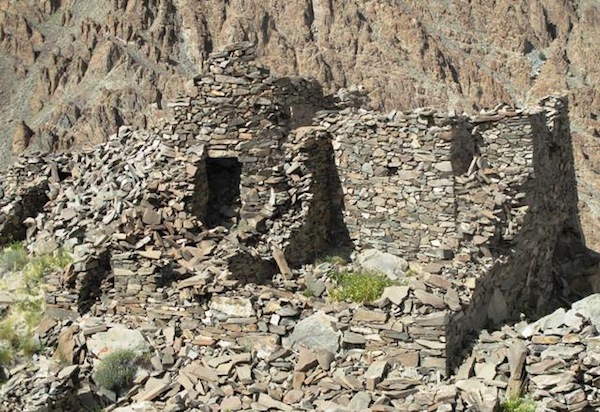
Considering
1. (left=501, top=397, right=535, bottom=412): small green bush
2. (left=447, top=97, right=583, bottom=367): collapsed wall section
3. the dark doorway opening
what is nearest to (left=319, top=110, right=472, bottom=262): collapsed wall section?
(left=447, top=97, right=583, bottom=367): collapsed wall section

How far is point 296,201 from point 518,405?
5.80 m

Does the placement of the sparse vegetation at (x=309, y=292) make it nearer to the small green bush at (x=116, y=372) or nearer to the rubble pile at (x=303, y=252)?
the rubble pile at (x=303, y=252)

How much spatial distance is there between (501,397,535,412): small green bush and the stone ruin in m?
2.40

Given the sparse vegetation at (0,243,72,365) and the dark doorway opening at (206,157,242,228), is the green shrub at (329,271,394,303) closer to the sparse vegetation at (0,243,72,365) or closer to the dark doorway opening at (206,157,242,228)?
the dark doorway opening at (206,157,242,228)

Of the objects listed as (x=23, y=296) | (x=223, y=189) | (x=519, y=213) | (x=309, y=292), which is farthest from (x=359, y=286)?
(x=23, y=296)

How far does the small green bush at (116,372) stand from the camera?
1098cm

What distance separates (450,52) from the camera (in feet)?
253

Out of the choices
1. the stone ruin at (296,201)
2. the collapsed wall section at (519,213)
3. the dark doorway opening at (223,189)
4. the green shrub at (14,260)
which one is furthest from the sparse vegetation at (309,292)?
the green shrub at (14,260)

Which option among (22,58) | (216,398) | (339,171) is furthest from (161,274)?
(22,58)

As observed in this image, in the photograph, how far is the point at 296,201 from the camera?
45.5 ft

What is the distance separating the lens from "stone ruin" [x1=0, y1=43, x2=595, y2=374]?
12617 millimetres

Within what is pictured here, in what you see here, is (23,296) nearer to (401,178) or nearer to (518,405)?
(401,178)

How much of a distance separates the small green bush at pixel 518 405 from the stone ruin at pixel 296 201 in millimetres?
2396

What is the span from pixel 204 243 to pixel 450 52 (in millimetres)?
68176
